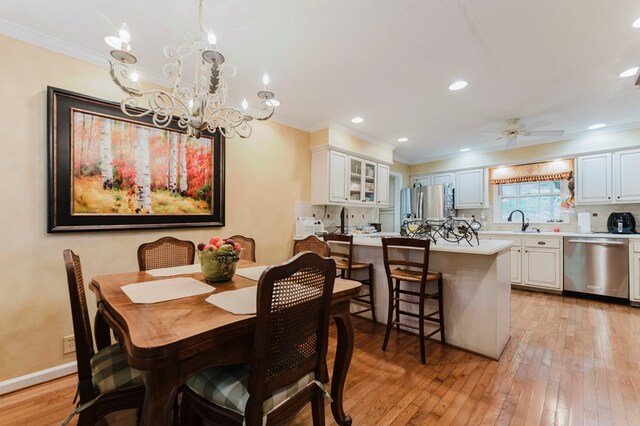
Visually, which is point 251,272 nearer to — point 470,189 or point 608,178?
point 470,189

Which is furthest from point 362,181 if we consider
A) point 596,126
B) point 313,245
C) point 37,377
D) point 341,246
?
point 37,377

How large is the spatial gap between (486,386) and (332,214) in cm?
290

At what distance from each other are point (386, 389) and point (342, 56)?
257 centimetres

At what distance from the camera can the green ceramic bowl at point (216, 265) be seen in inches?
65.6

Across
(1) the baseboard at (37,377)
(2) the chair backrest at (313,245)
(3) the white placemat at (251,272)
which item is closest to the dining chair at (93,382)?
(3) the white placemat at (251,272)

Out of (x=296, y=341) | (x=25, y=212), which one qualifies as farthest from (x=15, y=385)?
(x=296, y=341)

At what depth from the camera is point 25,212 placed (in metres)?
2.00

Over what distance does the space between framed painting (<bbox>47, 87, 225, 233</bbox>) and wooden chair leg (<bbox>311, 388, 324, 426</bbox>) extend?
2.08m

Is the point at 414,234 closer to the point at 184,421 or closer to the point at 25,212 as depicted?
the point at 184,421

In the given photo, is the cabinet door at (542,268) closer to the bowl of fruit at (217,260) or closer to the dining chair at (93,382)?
the bowl of fruit at (217,260)

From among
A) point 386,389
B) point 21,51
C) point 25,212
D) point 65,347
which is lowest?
point 386,389

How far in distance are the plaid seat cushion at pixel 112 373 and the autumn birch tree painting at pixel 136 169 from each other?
139 cm

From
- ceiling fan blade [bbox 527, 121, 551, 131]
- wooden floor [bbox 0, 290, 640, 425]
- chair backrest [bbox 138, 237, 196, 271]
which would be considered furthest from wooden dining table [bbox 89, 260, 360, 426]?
ceiling fan blade [bbox 527, 121, 551, 131]

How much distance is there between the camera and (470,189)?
218 inches
